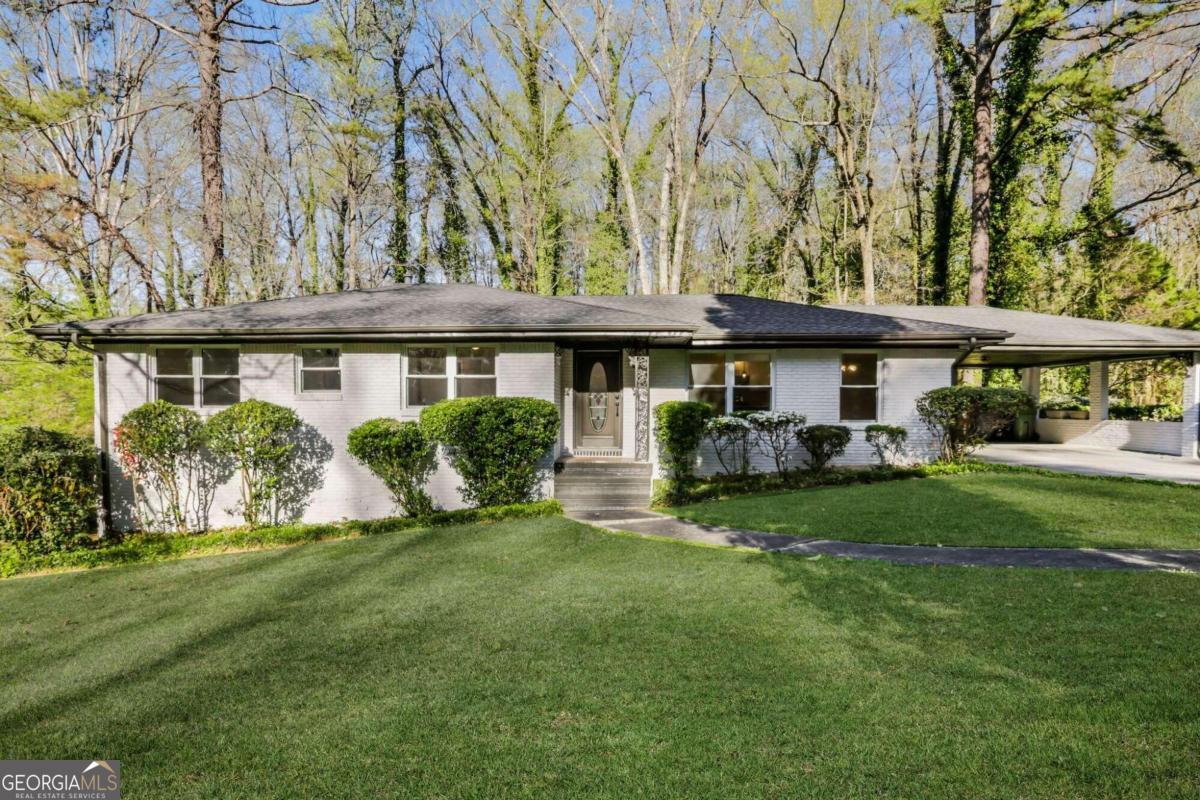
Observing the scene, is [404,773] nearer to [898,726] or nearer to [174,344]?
[898,726]

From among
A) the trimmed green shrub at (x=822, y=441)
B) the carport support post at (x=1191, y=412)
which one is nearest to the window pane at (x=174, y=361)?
the trimmed green shrub at (x=822, y=441)

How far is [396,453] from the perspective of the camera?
8500 mm

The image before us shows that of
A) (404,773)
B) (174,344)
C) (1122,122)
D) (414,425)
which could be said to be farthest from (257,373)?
(1122,122)

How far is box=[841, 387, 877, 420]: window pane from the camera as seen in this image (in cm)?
1095

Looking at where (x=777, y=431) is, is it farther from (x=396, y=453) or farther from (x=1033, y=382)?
(x=1033, y=382)

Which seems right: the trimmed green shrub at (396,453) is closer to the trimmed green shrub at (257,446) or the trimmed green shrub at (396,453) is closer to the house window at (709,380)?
the trimmed green shrub at (257,446)

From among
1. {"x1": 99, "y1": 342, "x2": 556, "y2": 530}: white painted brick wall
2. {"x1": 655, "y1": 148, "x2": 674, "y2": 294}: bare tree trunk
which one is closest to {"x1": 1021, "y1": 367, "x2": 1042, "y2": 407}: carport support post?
{"x1": 655, "y1": 148, "x2": 674, "y2": 294}: bare tree trunk

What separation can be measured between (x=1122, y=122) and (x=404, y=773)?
21810 mm

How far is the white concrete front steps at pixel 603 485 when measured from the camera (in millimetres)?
8906

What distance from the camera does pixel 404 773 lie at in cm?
245

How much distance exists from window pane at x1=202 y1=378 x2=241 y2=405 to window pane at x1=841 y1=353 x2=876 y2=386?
1142 cm

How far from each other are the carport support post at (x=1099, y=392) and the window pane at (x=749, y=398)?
407 inches

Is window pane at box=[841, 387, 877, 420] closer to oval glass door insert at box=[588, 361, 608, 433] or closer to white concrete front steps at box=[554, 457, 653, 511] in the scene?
white concrete front steps at box=[554, 457, 653, 511]

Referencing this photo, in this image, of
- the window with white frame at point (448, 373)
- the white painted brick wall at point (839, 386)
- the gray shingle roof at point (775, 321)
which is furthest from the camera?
the white painted brick wall at point (839, 386)
